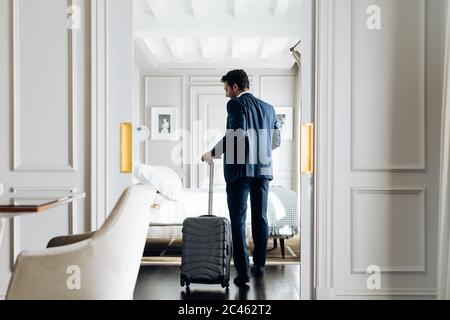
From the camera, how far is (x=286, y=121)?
637 cm

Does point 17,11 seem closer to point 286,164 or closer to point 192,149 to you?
point 192,149

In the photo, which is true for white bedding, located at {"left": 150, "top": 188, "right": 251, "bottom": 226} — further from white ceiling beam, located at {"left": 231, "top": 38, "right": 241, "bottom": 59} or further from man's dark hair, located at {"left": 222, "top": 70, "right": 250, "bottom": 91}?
white ceiling beam, located at {"left": 231, "top": 38, "right": 241, "bottom": 59}

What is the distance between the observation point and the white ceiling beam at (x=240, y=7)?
4.10 metres

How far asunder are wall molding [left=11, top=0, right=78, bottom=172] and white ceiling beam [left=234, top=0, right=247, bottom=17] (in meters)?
2.00

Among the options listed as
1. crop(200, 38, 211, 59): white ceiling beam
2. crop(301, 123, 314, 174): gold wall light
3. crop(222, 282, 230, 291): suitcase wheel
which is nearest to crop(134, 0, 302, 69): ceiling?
crop(200, 38, 211, 59): white ceiling beam

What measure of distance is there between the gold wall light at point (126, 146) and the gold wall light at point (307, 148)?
98 cm

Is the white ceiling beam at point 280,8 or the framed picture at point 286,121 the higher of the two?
the white ceiling beam at point 280,8

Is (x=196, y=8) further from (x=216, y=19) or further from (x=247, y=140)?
(x=247, y=140)

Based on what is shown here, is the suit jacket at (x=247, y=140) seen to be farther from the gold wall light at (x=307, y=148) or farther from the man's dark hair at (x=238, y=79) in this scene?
the gold wall light at (x=307, y=148)

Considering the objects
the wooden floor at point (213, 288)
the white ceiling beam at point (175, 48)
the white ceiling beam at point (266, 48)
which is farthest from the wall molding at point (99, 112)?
the white ceiling beam at point (266, 48)

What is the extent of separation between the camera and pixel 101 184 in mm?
2430

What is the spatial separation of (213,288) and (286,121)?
149 inches
